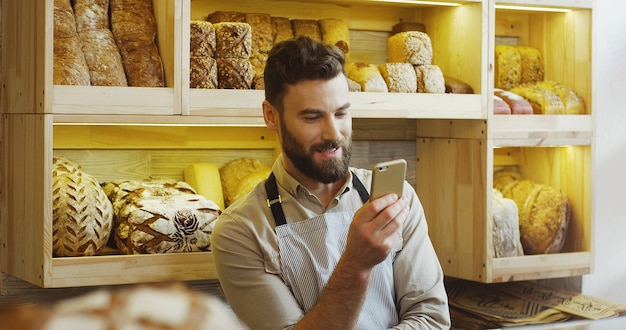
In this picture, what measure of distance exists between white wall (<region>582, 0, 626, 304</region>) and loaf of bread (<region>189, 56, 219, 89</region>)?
1.83 metres

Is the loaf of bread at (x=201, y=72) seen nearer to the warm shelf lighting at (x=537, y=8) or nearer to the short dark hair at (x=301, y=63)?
the short dark hair at (x=301, y=63)

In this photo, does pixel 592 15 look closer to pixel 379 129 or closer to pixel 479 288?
pixel 379 129

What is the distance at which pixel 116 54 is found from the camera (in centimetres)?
226

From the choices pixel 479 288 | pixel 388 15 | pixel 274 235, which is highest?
pixel 388 15

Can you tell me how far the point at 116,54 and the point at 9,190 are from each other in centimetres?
52

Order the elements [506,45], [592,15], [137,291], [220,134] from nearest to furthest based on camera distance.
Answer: [137,291] < [220,134] < [592,15] < [506,45]

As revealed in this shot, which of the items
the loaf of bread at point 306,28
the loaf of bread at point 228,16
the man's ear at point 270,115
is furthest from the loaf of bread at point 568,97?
the man's ear at point 270,115

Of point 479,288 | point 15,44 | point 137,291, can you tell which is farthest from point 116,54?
point 137,291

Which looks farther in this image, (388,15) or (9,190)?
(388,15)

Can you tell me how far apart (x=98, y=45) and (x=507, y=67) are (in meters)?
1.60

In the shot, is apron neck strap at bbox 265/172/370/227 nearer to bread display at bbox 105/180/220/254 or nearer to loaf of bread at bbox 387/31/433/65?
bread display at bbox 105/180/220/254

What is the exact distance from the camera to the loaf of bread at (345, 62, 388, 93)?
8.56ft

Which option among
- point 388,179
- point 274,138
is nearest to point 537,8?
point 274,138

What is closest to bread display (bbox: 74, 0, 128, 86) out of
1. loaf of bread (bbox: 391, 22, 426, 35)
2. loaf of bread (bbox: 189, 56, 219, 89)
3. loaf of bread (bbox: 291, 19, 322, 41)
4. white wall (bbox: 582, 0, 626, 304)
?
A: loaf of bread (bbox: 189, 56, 219, 89)
